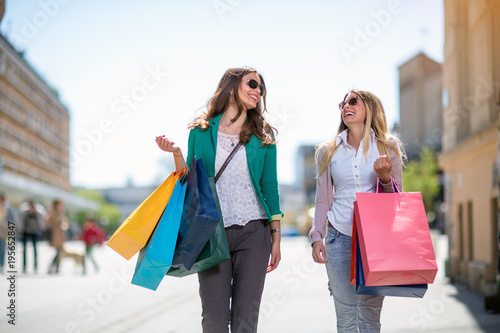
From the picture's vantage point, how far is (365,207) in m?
3.34

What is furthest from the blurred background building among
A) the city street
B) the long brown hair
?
the long brown hair

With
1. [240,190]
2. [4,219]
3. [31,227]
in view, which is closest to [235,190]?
[240,190]

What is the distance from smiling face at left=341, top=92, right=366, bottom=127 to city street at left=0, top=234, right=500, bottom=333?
12.0 feet

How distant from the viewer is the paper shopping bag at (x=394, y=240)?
317 centimetres

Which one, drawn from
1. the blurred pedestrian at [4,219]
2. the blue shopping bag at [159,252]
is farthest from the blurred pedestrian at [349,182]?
the blurred pedestrian at [4,219]

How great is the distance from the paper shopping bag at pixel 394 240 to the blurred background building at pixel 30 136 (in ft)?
130

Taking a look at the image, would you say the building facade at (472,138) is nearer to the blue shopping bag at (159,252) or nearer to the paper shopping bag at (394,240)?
the paper shopping bag at (394,240)

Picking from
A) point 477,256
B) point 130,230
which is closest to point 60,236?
point 477,256

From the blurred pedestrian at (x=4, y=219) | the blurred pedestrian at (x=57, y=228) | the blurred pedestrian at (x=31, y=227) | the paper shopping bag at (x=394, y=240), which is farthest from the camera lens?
the blurred pedestrian at (x=57, y=228)

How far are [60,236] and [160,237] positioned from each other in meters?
13.2

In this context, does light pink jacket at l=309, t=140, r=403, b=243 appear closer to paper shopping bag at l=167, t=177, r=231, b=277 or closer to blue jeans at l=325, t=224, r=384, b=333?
blue jeans at l=325, t=224, r=384, b=333

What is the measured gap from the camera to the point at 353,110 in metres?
3.87

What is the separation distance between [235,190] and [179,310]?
5359 millimetres

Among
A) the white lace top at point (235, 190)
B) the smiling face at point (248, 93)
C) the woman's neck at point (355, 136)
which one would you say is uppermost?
the smiling face at point (248, 93)
